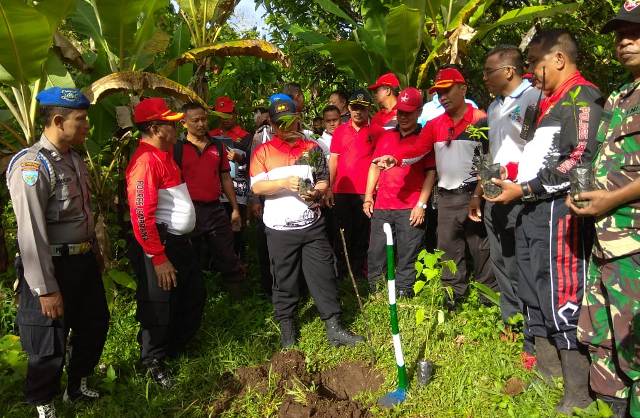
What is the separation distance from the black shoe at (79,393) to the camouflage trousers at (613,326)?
306 cm

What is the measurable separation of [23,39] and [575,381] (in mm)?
4004

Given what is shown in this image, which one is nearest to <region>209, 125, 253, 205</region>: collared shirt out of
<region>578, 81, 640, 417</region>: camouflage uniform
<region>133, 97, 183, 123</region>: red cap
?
<region>133, 97, 183, 123</region>: red cap

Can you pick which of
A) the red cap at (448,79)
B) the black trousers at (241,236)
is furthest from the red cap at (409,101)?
the black trousers at (241,236)

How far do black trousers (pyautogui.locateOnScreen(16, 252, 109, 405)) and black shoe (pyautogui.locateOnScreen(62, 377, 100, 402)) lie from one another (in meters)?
0.03

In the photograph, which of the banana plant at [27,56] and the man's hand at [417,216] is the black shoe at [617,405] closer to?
the man's hand at [417,216]

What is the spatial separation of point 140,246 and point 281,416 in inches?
59.0

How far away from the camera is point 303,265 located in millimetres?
3799

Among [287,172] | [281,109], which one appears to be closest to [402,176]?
[287,172]

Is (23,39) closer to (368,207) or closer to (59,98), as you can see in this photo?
(59,98)

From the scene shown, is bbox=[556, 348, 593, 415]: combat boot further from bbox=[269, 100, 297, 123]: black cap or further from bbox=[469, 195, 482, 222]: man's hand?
bbox=[269, 100, 297, 123]: black cap

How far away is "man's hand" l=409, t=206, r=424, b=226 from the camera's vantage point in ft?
13.5

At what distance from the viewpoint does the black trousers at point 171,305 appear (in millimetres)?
3391

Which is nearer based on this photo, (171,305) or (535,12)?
(171,305)

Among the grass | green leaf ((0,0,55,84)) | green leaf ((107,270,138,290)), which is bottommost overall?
the grass
